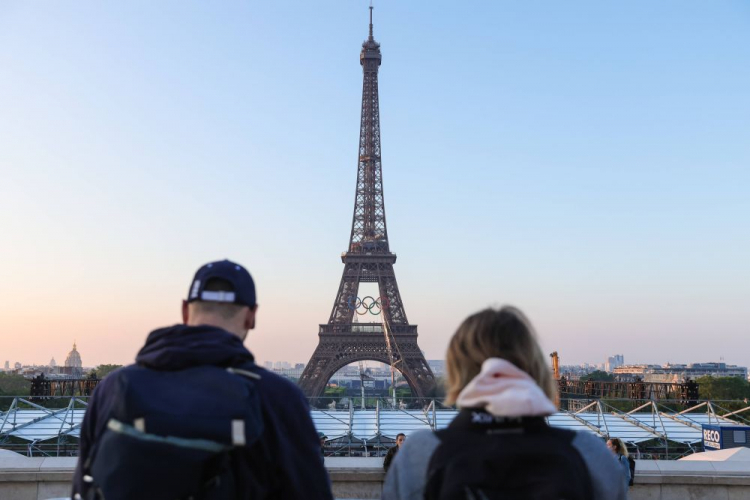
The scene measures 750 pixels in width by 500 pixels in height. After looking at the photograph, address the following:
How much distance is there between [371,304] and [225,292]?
209 feet

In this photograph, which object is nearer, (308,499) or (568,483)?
(568,483)

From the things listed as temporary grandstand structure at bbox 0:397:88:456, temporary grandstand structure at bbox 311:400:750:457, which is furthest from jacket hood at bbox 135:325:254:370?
temporary grandstand structure at bbox 0:397:88:456

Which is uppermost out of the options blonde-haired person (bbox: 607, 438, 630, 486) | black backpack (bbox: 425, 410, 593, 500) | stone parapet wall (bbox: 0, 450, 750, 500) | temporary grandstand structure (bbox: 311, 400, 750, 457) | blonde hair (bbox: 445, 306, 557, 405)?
blonde hair (bbox: 445, 306, 557, 405)

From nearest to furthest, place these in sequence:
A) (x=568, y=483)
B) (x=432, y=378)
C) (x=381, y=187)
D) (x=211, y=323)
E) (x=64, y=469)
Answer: (x=568, y=483)
(x=211, y=323)
(x=64, y=469)
(x=432, y=378)
(x=381, y=187)

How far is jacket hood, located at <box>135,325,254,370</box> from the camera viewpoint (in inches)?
103

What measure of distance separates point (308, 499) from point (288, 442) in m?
0.22

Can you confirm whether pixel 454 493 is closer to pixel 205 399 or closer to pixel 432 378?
pixel 205 399

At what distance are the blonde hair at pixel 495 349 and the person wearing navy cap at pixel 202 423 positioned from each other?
597 mm

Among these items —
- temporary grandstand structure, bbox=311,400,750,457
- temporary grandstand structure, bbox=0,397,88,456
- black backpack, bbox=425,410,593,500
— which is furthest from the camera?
temporary grandstand structure, bbox=311,400,750,457

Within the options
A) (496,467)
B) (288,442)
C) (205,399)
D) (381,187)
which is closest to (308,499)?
(288,442)

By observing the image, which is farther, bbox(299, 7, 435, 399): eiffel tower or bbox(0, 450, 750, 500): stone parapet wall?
bbox(299, 7, 435, 399): eiffel tower

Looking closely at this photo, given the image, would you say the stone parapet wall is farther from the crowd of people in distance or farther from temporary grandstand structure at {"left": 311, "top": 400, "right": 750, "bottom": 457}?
temporary grandstand structure at {"left": 311, "top": 400, "right": 750, "bottom": 457}

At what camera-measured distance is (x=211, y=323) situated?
291 cm

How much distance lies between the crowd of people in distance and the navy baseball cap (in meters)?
0.02
